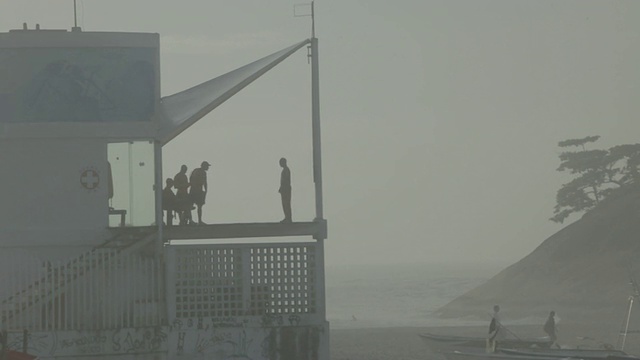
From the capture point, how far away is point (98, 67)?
113ft

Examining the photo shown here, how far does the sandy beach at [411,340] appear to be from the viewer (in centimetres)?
6072

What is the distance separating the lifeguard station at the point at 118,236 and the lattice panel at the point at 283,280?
28mm

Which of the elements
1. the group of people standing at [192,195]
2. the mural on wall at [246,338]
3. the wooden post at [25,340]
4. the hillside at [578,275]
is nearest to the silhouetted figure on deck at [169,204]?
the group of people standing at [192,195]

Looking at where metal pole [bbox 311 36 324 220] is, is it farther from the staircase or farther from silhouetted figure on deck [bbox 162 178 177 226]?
the staircase

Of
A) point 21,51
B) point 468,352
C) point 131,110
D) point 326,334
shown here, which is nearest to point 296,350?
point 326,334

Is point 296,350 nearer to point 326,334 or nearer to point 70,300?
point 326,334

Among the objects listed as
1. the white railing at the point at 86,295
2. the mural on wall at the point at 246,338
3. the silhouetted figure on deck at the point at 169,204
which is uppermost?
the silhouetted figure on deck at the point at 169,204

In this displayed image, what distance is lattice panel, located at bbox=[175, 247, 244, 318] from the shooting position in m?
33.5

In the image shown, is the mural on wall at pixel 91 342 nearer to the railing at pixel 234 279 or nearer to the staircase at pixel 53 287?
the staircase at pixel 53 287

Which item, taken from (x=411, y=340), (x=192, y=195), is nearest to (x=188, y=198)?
(x=192, y=195)

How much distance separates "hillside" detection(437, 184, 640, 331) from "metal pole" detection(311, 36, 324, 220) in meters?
57.2

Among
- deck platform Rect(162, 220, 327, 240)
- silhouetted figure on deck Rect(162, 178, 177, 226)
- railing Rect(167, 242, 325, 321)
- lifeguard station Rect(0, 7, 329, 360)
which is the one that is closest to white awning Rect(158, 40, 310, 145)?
lifeguard station Rect(0, 7, 329, 360)

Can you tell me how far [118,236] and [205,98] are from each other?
364cm

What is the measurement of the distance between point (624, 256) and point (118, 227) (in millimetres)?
74470
